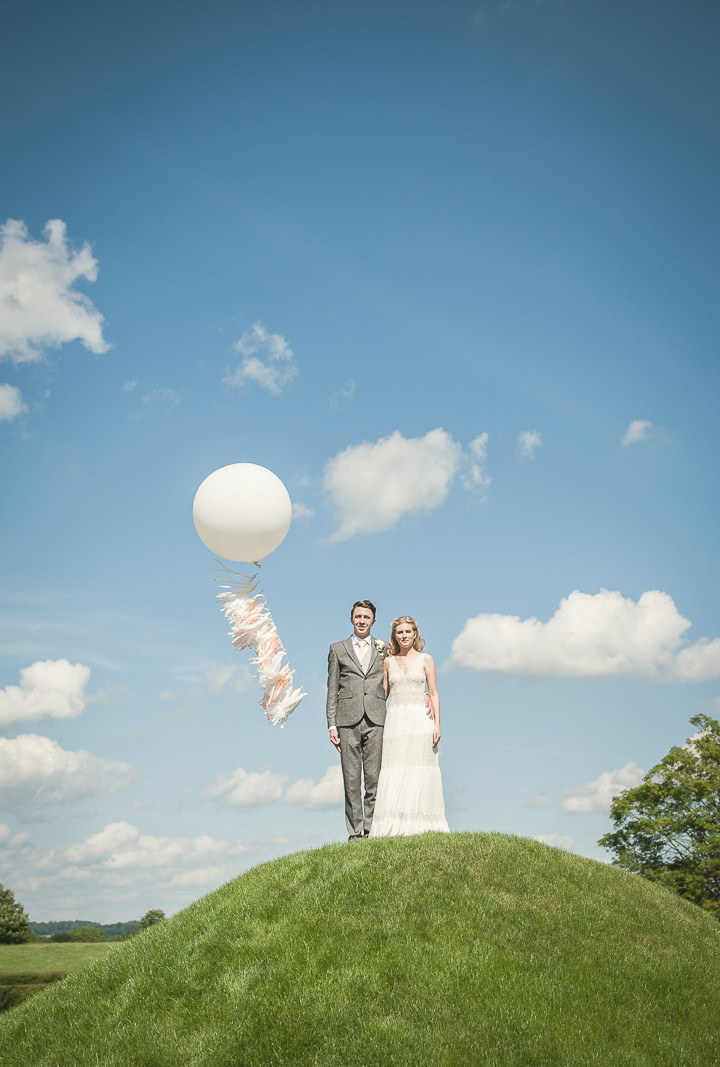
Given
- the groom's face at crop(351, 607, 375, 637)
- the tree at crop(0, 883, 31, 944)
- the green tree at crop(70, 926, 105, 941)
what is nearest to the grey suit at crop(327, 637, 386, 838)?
the groom's face at crop(351, 607, 375, 637)

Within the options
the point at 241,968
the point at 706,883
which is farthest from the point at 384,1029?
the point at 706,883

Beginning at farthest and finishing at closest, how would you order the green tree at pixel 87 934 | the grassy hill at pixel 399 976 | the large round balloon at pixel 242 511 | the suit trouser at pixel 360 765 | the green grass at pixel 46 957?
the green tree at pixel 87 934 → the green grass at pixel 46 957 → the suit trouser at pixel 360 765 → the large round balloon at pixel 242 511 → the grassy hill at pixel 399 976

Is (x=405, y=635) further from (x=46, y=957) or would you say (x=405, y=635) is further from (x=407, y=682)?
(x=46, y=957)

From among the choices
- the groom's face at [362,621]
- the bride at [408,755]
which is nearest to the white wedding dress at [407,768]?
the bride at [408,755]

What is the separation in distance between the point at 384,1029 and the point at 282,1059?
43.9 inches

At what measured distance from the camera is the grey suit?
12422mm

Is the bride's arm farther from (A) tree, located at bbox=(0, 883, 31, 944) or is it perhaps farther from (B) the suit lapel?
(A) tree, located at bbox=(0, 883, 31, 944)

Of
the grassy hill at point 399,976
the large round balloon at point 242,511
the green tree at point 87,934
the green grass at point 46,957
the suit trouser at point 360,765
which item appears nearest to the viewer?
the grassy hill at point 399,976

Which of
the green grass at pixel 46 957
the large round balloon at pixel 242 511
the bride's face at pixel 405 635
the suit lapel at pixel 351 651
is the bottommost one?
the green grass at pixel 46 957

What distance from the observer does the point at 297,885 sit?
36.4ft

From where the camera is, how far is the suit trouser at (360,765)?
40.7 feet

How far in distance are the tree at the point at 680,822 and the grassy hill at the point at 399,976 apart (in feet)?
60.4

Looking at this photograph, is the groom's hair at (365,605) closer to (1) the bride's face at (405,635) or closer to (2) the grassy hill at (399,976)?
(1) the bride's face at (405,635)

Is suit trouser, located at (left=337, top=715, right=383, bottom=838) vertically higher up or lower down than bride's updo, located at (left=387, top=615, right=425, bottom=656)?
lower down
